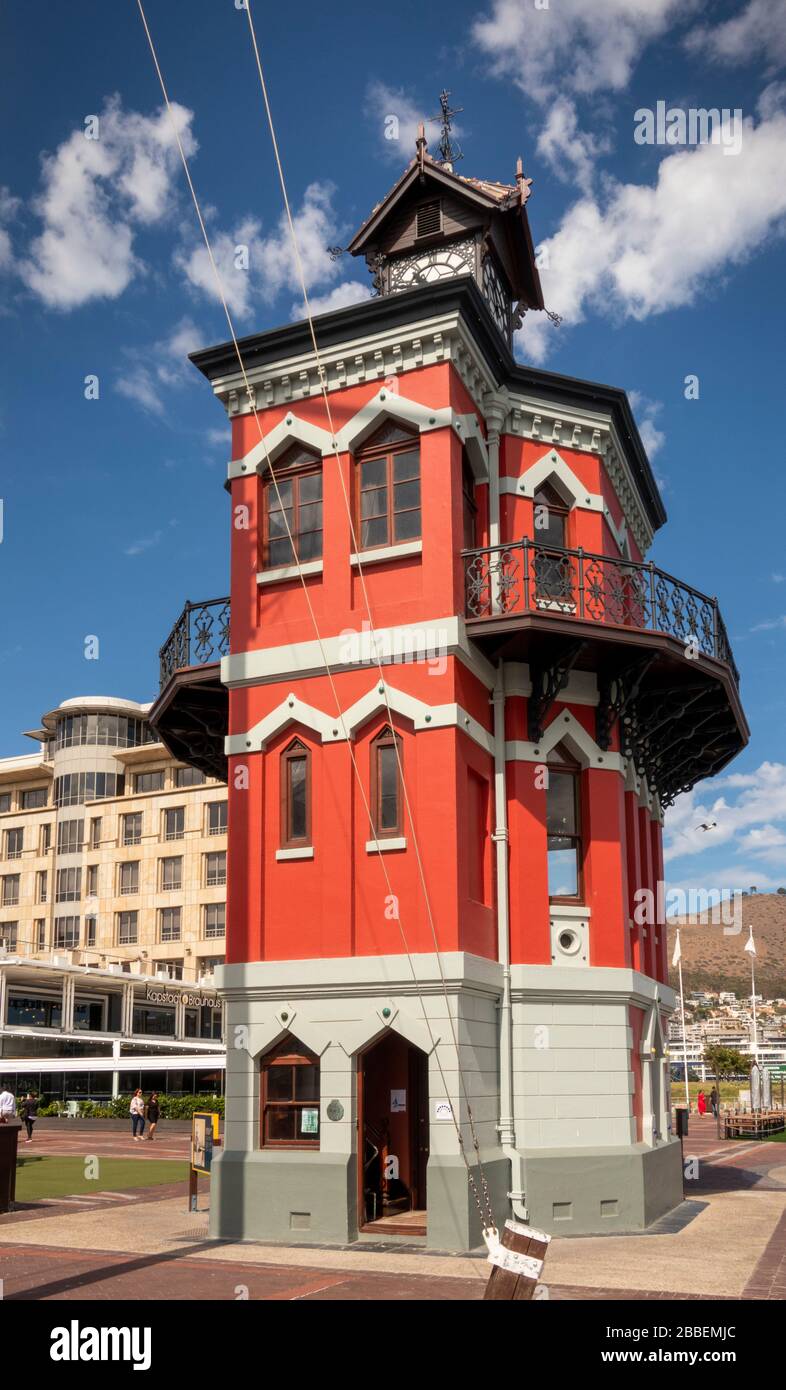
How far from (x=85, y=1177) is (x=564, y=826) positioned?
1417cm

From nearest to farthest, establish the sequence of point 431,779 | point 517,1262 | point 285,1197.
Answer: point 517,1262 < point 285,1197 < point 431,779

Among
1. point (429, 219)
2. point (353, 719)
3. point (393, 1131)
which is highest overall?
point (429, 219)

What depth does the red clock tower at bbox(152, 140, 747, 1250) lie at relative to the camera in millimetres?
16172

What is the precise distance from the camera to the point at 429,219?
846 inches

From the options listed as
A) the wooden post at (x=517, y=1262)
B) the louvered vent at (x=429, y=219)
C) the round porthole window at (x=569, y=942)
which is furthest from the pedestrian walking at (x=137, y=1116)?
the wooden post at (x=517, y=1262)

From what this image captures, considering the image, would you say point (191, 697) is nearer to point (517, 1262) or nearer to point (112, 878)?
point (517, 1262)

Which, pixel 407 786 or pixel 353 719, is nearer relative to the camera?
pixel 407 786

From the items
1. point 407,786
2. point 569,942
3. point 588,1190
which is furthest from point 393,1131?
point 407,786

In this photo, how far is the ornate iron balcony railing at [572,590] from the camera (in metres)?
17.7

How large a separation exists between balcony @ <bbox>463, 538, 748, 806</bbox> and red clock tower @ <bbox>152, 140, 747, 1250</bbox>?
0.20 ft

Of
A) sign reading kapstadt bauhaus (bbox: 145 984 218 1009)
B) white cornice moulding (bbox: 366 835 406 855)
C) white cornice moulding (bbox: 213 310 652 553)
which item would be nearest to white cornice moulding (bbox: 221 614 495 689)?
white cornice moulding (bbox: 366 835 406 855)
